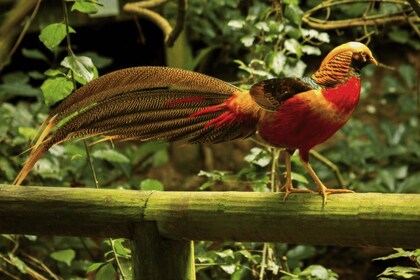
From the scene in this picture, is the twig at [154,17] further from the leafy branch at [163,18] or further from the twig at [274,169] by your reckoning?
the twig at [274,169]

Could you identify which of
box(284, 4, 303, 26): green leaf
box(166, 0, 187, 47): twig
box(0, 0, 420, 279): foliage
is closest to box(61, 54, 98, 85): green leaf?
box(0, 0, 420, 279): foliage

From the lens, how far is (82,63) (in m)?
2.28

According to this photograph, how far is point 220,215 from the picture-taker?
1.84 meters

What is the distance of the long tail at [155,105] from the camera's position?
6.40 feet

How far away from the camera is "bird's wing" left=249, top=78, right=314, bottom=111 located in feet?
5.91

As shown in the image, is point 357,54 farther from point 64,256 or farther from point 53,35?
point 64,256

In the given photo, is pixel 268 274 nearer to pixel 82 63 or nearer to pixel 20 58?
pixel 82 63

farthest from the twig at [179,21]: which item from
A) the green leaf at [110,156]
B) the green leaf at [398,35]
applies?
the green leaf at [398,35]

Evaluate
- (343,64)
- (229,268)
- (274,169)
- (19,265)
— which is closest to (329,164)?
(274,169)

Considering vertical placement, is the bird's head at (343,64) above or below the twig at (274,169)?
above

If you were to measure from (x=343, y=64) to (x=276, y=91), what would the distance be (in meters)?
0.16

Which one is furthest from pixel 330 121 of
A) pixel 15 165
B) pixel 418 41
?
pixel 418 41

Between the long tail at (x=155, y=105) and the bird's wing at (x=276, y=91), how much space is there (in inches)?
3.6

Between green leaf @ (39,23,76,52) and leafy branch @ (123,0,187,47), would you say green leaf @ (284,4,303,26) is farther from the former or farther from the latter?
green leaf @ (39,23,76,52)
